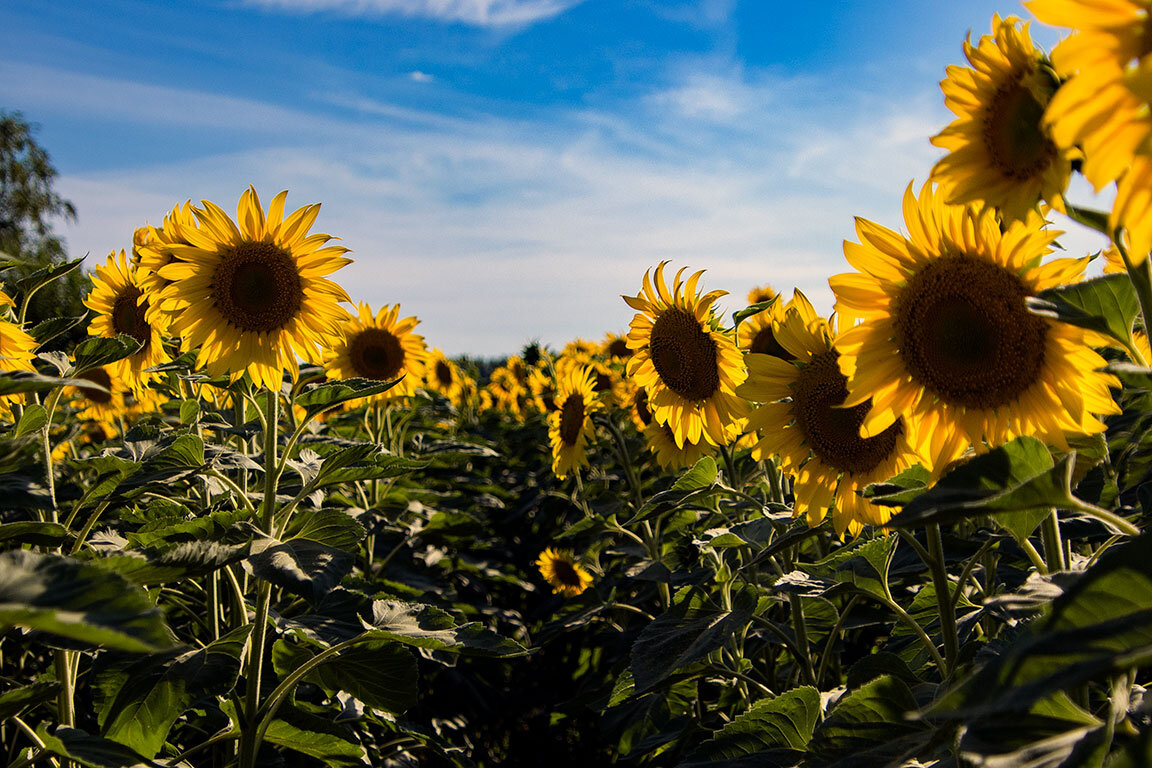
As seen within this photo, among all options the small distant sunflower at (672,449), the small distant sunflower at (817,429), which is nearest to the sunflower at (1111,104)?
the small distant sunflower at (817,429)

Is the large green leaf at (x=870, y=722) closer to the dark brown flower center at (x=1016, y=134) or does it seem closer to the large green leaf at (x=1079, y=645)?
the large green leaf at (x=1079, y=645)

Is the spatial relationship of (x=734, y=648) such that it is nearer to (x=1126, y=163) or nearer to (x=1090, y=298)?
(x=1090, y=298)

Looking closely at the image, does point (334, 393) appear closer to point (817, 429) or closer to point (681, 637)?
point (681, 637)

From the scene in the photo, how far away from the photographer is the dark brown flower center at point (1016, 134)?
1.38 metres

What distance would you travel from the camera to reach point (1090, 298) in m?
1.25

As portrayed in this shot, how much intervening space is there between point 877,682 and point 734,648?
1983 millimetres

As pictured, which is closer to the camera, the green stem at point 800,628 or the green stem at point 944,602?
the green stem at point 944,602

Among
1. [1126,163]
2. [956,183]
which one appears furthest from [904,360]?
[1126,163]

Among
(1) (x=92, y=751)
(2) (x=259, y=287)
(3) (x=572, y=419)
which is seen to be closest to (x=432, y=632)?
(1) (x=92, y=751)

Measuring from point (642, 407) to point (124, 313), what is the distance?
278 cm

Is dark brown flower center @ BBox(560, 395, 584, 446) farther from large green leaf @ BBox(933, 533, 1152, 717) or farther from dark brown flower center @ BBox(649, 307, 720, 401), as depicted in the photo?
large green leaf @ BBox(933, 533, 1152, 717)

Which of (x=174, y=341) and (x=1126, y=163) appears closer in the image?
(x=1126, y=163)

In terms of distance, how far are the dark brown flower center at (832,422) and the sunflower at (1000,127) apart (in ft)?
2.58

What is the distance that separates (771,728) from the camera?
6.01 ft
